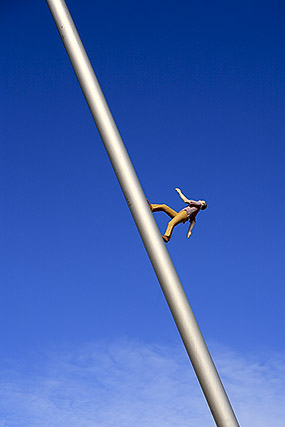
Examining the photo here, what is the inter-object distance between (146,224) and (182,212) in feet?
9.59

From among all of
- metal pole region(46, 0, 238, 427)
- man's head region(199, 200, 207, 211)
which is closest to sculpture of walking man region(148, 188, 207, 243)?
man's head region(199, 200, 207, 211)

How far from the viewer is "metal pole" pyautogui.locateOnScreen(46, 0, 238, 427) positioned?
22.6ft

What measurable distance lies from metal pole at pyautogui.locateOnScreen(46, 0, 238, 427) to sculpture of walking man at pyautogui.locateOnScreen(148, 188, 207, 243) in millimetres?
1921

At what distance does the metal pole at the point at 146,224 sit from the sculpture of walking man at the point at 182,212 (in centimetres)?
192

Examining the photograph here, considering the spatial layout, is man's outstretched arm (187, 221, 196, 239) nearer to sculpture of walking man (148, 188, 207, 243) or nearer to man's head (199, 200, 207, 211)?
sculpture of walking man (148, 188, 207, 243)

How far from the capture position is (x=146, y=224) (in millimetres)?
7508

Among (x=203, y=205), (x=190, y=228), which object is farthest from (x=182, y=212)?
(x=203, y=205)

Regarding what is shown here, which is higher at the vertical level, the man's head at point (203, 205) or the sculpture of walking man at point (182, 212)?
the man's head at point (203, 205)

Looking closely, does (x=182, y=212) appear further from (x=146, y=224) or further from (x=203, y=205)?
(x=146, y=224)

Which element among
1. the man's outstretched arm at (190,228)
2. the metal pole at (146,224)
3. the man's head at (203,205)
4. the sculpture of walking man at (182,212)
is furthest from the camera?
the man's head at (203,205)

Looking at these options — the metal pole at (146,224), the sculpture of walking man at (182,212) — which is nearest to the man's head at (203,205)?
the sculpture of walking man at (182,212)

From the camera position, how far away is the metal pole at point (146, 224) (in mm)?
6898

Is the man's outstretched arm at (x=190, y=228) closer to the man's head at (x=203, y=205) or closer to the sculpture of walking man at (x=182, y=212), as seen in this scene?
the sculpture of walking man at (x=182, y=212)

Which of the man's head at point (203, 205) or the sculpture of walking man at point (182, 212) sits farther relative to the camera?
the man's head at point (203, 205)
